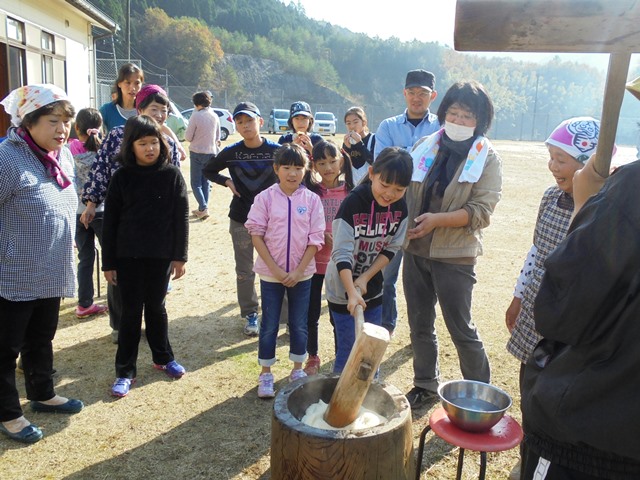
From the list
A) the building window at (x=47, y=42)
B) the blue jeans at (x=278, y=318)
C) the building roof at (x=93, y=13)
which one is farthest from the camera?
the building roof at (x=93, y=13)

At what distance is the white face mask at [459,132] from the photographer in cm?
321

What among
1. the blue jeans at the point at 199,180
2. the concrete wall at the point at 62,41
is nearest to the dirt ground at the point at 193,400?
the blue jeans at the point at 199,180

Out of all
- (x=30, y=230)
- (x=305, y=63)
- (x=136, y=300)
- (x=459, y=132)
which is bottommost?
(x=136, y=300)

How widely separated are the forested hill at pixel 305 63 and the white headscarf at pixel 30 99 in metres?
50.1

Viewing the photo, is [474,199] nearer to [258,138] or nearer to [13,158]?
[258,138]

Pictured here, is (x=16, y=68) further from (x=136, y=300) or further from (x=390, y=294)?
(x=390, y=294)

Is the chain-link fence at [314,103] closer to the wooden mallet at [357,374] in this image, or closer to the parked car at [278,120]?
the parked car at [278,120]

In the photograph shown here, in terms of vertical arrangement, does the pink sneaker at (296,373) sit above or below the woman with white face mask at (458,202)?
below

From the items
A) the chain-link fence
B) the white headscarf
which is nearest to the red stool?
the white headscarf

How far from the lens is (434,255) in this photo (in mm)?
3240

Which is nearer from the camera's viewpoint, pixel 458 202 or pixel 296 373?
pixel 458 202

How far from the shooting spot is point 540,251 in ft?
8.89

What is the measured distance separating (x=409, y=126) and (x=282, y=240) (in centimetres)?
151

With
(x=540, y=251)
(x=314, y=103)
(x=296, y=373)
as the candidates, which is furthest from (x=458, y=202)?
(x=314, y=103)
